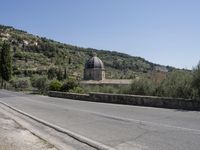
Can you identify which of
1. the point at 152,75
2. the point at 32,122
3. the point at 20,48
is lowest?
the point at 32,122

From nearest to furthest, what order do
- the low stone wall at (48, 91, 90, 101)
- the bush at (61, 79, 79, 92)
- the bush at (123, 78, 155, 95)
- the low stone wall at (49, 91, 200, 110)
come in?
1. the low stone wall at (49, 91, 200, 110)
2. the bush at (123, 78, 155, 95)
3. the low stone wall at (48, 91, 90, 101)
4. the bush at (61, 79, 79, 92)

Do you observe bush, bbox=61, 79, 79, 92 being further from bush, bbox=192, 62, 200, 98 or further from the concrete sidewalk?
the concrete sidewalk

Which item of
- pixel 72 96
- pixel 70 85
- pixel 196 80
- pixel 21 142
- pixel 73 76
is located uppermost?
pixel 73 76

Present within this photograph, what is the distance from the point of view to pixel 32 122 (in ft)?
52.2

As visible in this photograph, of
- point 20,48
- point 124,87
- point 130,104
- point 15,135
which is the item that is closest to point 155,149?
point 15,135

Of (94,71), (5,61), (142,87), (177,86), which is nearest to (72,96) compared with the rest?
(142,87)

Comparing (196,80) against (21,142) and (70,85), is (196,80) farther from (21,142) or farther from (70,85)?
(70,85)

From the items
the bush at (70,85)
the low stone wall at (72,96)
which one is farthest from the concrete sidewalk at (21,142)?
the bush at (70,85)

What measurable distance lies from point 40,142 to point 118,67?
162069 millimetres

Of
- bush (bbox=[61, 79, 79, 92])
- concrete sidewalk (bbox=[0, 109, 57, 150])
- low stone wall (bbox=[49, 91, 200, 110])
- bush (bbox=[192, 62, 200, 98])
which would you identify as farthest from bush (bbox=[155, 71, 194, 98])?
bush (bbox=[61, 79, 79, 92])

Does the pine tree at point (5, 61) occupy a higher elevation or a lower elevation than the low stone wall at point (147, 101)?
higher

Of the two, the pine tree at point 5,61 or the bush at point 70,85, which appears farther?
the pine tree at point 5,61

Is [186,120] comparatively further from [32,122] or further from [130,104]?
[130,104]

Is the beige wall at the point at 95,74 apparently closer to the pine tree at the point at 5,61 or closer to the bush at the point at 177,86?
the pine tree at the point at 5,61
